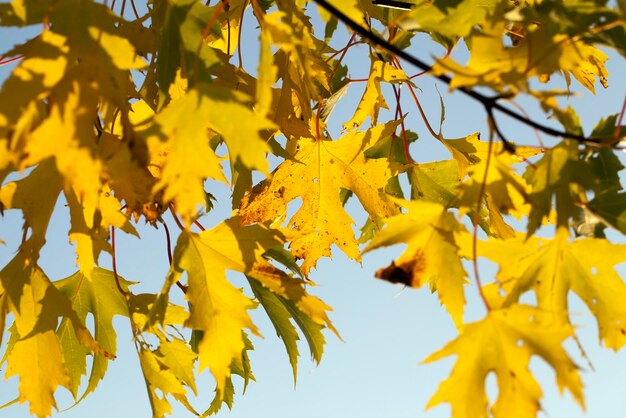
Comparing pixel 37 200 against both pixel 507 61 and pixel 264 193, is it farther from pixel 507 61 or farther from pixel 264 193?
pixel 507 61

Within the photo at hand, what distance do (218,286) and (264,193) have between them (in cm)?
40

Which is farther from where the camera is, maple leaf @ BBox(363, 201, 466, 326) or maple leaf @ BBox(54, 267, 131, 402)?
maple leaf @ BBox(54, 267, 131, 402)

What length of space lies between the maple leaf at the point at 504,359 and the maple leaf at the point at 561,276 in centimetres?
11

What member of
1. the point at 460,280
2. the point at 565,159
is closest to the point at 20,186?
the point at 460,280

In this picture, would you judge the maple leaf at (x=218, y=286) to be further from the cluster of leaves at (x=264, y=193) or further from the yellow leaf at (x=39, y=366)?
the yellow leaf at (x=39, y=366)

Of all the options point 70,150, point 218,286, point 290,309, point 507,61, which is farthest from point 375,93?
point 70,150

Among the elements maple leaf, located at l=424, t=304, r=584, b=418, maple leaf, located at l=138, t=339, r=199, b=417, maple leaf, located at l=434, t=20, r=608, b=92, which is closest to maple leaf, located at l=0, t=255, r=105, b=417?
maple leaf, located at l=138, t=339, r=199, b=417

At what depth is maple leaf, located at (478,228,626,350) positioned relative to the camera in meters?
0.92

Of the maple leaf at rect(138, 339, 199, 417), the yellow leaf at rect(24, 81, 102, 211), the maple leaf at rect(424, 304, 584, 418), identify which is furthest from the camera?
the maple leaf at rect(138, 339, 199, 417)

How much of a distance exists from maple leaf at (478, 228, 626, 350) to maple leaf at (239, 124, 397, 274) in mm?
433

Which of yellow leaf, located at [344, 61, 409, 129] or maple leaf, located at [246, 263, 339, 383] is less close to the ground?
yellow leaf, located at [344, 61, 409, 129]

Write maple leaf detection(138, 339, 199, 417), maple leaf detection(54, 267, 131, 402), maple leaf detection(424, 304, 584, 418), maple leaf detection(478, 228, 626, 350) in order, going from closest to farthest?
1. maple leaf detection(424, 304, 584, 418)
2. maple leaf detection(478, 228, 626, 350)
3. maple leaf detection(138, 339, 199, 417)
4. maple leaf detection(54, 267, 131, 402)

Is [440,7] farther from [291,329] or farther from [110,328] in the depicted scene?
[110,328]

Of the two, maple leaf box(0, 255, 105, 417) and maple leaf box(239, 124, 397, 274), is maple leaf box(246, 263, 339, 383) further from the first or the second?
maple leaf box(0, 255, 105, 417)
